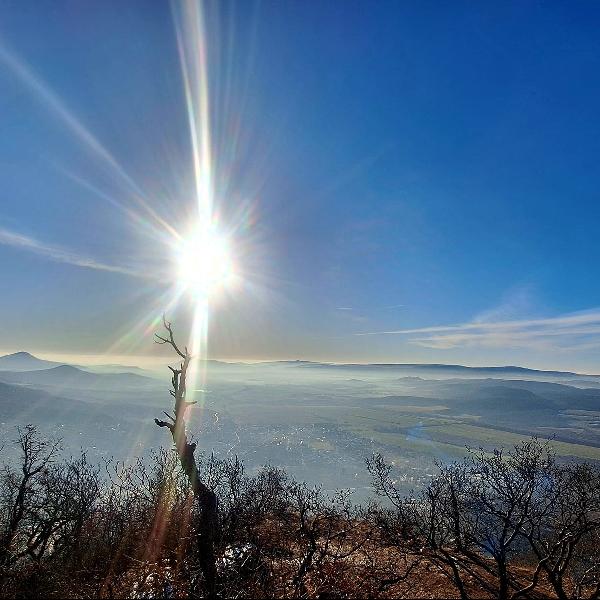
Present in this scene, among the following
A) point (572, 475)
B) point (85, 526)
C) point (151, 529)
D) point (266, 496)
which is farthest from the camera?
point (266, 496)

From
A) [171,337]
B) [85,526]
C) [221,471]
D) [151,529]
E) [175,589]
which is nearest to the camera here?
[175,589]

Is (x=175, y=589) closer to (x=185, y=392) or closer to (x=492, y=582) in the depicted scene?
(x=185, y=392)

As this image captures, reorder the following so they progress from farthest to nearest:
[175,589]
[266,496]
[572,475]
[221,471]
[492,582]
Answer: [221,471] → [266,496] → [572,475] → [492,582] → [175,589]

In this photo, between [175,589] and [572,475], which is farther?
[572,475]

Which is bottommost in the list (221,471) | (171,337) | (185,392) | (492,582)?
(221,471)

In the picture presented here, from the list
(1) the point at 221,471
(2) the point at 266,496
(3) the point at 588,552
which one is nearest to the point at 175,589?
(2) the point at 266,496

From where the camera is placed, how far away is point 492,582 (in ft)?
59.2

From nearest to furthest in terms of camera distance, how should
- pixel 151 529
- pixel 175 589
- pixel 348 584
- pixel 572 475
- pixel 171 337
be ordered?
pixel 175 589 → pixel 348 584 → pixel 171 337 → pixel 572 475 → pixel 151 529

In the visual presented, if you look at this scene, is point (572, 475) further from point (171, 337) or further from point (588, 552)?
point (171, 337)

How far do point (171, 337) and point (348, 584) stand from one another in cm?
1490

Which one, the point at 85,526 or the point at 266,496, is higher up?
Result: the point at 266,496

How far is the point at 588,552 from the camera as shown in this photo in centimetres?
3403

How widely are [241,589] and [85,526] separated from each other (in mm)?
21862

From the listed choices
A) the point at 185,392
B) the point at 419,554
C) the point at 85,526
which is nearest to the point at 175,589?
the point at 185,392
